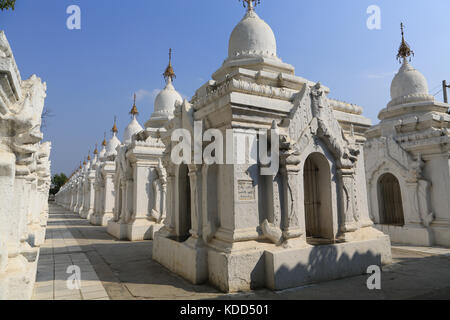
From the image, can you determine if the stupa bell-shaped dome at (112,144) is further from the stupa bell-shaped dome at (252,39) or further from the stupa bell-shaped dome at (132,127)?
the stupa bell-shaped dome at (252,39)

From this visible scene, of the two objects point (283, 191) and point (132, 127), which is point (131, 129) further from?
point (283, 191)

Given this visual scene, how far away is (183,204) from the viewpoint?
25.6ft

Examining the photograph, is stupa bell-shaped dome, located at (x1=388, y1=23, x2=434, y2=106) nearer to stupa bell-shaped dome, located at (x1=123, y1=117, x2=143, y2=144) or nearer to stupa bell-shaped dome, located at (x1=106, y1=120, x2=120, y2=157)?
stupa bell-shaped dome, located at (x1=123, y1=117, x2=143, y2=144)

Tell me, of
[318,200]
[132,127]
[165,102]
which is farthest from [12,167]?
[132,127]

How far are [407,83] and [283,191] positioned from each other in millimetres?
10961

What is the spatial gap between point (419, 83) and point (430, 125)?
112 inches

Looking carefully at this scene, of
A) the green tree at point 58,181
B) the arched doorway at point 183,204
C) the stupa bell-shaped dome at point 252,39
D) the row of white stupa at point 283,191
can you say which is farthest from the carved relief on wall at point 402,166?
the green tree at point 58,181

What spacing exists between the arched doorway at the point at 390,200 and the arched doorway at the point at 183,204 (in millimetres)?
9004

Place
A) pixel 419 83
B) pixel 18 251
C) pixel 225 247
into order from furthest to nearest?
pixel 419 83 → pixel 225 247 → pixel 18 251

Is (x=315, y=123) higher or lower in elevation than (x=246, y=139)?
higher
